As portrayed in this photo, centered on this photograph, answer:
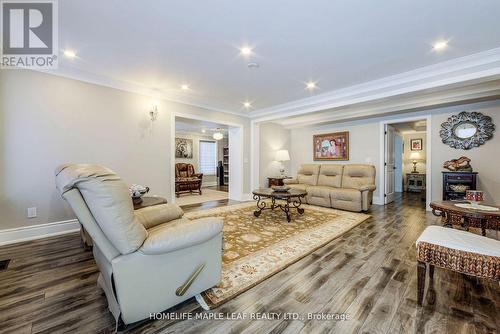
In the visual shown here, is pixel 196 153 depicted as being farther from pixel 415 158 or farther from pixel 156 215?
pixel 415 158

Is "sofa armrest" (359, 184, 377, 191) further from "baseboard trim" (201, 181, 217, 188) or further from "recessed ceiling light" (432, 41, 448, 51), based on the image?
"baseboard trim" (201, 181, 217, 188)

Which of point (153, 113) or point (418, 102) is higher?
point (418, 102)

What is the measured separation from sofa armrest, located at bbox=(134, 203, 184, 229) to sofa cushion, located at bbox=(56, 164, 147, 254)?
844mm

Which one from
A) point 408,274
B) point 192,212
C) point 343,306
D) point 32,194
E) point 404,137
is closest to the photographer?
point 343,306

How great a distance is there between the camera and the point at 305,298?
1681 mm

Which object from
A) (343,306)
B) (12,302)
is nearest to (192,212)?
(12,302)

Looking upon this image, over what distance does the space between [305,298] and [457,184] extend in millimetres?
4357

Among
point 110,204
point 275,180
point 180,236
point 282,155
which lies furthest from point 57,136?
point 282,155

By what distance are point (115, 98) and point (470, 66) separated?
17.5ft

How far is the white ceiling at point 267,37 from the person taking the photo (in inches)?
76.8

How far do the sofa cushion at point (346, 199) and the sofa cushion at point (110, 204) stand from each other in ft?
14.2

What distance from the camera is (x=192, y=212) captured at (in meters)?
4.38

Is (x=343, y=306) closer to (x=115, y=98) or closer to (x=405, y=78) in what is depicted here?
(x=405, y=78)

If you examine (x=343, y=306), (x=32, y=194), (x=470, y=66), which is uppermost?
(x=470, y=66)
